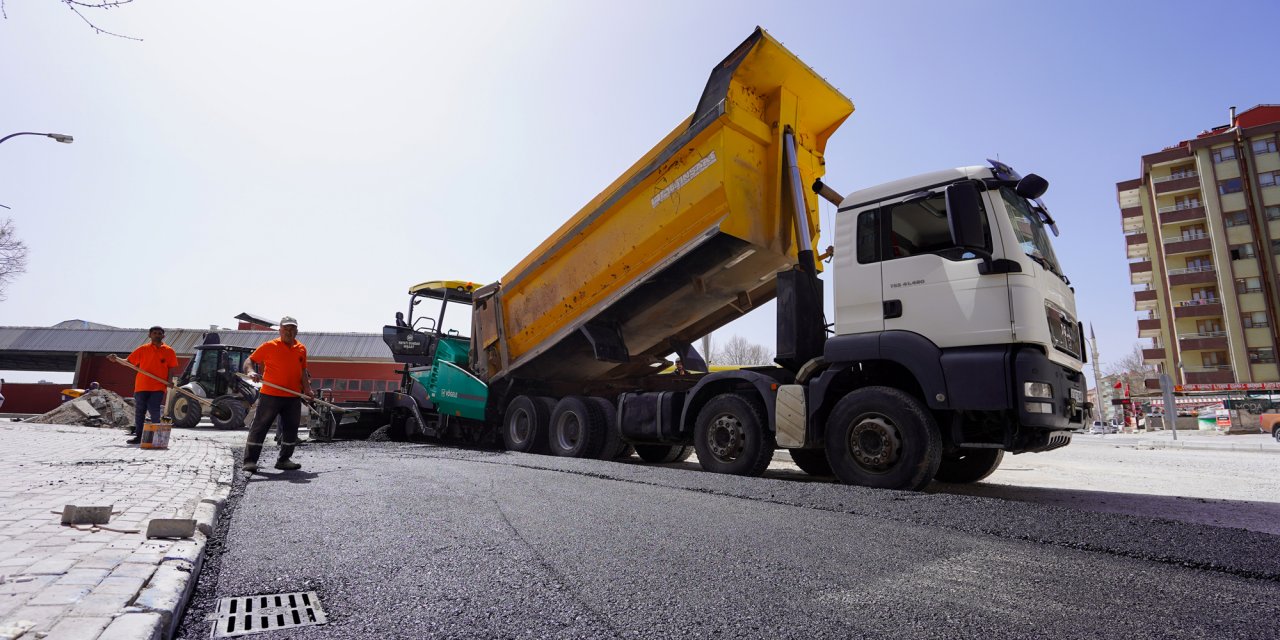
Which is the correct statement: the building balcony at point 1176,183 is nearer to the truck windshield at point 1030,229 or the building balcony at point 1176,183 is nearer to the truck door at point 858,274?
the truck windshield at point 1030,229

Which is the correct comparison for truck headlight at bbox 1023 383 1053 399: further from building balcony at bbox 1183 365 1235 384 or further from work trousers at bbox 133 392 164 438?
building balcony at bbox 1183 365 1235 384

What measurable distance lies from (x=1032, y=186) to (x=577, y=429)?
553cm

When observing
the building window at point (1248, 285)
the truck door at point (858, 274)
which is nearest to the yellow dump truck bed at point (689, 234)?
the truck door at point (858, 274)

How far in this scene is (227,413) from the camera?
1608 cm

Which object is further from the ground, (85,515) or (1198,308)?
(1198,308)

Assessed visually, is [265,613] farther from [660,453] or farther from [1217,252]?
[1217,252]

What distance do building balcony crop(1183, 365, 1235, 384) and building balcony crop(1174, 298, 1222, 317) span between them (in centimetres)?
333

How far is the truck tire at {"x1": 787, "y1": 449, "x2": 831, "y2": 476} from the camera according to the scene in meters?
6.85

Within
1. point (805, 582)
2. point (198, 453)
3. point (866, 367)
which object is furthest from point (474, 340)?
point (805, 582)

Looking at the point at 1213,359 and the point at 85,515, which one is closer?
the point at 85,515

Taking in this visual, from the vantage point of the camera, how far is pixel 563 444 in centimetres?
835

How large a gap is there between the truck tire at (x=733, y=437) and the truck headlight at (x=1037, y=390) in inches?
86.2

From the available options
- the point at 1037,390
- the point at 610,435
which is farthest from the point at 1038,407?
the point at 610,435

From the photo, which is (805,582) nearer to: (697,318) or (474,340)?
(697,318)
